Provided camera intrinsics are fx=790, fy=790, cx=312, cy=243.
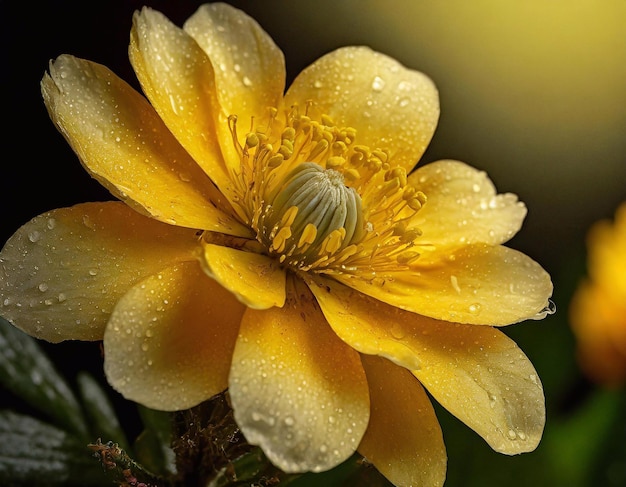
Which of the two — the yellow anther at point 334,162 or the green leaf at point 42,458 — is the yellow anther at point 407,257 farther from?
the green leaf at point 42,458

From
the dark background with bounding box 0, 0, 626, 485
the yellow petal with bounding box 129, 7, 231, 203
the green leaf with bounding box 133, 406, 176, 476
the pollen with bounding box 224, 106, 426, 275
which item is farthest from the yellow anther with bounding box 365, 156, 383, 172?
the dark background with bounding box 0, 0, 626, 485

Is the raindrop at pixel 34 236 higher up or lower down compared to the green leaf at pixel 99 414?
higher up

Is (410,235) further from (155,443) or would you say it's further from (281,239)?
(155,443)

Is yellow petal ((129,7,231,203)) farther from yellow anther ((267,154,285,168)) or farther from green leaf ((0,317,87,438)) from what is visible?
green leaf ((0,317,87,438))

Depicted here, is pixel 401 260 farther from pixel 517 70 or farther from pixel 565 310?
pixel 517 70

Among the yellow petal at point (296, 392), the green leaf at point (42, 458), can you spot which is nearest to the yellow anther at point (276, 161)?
the yellow petal at point (296, 392)

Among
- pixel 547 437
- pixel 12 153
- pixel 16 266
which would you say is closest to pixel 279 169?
pixel 16 266

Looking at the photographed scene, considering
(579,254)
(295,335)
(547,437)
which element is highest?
(295,335)
